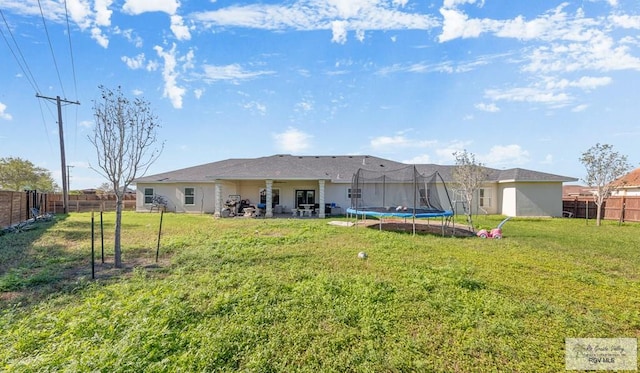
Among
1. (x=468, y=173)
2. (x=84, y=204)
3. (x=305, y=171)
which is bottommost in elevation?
(x=84, y=204)

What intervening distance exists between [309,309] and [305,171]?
1373 centimetres

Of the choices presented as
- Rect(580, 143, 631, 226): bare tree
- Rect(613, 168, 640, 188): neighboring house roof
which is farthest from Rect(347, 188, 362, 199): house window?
Rect(613, 168, 640, 188): neighboring house roof

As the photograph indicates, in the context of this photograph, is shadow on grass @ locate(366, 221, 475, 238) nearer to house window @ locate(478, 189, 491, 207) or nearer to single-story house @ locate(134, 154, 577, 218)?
single-story house @ locate(134, 154, 577, 218)

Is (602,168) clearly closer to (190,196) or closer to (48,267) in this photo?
(48,267)

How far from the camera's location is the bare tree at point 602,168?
13.6 m

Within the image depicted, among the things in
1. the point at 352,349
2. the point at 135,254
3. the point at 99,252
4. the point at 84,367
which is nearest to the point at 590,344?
the point at 352,349

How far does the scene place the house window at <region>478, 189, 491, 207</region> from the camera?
743 inches

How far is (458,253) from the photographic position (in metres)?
6.96

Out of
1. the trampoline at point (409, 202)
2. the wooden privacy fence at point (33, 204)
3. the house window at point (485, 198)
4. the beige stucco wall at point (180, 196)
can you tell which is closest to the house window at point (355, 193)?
the trampoline at point (409, 202)

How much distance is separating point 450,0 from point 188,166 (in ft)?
62.5

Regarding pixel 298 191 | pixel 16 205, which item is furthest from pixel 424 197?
pixel 16 205

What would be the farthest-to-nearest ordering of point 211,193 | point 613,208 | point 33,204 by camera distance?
point 211,193 → point 613,208 → point 33,204

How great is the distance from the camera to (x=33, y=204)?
1456 centimetres

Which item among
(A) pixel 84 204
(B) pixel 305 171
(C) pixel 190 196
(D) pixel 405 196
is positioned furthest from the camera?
(A) pixel 84 204
